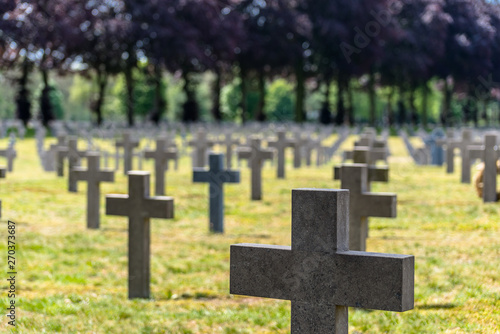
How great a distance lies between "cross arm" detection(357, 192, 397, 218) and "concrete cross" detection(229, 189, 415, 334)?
10.9 feet

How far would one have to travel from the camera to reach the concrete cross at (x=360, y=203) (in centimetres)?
722

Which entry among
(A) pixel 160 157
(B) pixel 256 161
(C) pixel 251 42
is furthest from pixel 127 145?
(C) pixel 251 42

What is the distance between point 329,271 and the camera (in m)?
3.79

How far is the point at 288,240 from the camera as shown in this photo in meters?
10.7

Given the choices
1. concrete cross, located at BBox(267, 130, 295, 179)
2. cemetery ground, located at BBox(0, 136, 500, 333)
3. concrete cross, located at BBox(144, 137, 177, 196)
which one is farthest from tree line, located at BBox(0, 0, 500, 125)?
concrete cross, located at BBox(144, 137, 177, 196)

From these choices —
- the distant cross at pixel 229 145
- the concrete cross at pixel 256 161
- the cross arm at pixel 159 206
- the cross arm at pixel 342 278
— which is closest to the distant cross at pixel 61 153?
the distant cross at pixel 229 145

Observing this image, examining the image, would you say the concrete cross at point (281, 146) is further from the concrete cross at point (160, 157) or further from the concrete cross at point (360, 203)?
the concrete cross at point (360, 203)

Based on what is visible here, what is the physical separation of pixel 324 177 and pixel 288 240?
28.4 feet

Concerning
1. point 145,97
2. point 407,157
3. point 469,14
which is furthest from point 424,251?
point 145,97

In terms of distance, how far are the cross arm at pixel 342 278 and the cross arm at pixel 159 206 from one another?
339 cm

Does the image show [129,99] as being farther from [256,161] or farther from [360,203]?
[360,203]

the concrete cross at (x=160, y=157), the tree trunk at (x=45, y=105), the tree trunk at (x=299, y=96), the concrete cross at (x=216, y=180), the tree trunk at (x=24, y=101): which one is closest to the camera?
the concrete cross at (x=216, y=180)

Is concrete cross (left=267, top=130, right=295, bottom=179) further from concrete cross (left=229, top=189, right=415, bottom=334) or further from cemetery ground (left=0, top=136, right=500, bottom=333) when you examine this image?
concrete cross (left=229, top=189, right=415, bottom=334)

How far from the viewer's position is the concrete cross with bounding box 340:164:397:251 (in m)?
7.22
